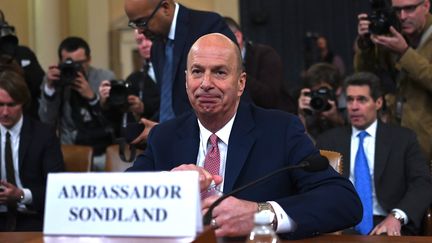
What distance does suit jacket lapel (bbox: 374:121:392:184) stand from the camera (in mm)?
3717

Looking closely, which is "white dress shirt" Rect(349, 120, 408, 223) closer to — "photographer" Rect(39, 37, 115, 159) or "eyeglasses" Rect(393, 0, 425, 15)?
"eyeglasses" Rect(393, 0, 425, 15)

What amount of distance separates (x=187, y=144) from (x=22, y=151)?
1.77m

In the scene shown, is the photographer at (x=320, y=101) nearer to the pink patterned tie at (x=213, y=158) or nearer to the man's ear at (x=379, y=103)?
the man's ear at (x=379, y=103)

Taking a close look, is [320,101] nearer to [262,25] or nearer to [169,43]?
[169,43]

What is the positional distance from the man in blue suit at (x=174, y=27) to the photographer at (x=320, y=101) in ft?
4.41

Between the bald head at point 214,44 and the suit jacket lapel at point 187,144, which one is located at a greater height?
the bald head at point 214,44

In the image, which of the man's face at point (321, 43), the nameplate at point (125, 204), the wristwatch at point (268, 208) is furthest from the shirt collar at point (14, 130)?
the man's face at point (321, 43)

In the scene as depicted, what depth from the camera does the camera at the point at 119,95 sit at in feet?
13.8

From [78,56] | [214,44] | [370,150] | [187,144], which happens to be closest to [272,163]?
[187,144]

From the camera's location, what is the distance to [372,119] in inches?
155

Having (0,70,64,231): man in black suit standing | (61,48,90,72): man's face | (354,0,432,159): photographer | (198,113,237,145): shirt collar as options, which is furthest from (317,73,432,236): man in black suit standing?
(61,48,90,72): man's face

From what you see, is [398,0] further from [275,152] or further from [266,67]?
[275,152]

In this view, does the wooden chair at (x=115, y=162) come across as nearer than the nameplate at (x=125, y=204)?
No

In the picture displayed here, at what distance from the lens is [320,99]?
14.6 feet
